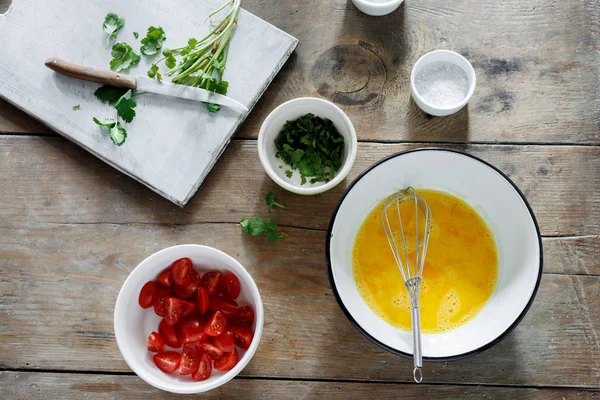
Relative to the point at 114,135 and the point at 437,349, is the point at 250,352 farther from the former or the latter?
the point at 114,135

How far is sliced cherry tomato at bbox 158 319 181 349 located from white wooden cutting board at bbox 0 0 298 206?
0.24 meters

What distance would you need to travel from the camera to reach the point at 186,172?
117cm

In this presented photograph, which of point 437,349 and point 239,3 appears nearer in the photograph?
point 437,349

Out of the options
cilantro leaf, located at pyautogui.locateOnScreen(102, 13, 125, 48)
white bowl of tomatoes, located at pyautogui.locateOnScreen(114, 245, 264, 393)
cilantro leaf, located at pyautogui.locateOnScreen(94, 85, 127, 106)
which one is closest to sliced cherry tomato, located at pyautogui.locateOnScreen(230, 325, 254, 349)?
white bowl of tomatoes, located at pyautogui.locateOnScreen(114, 245, 264, 393)

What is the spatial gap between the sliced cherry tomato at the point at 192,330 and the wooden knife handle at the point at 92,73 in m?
0.48

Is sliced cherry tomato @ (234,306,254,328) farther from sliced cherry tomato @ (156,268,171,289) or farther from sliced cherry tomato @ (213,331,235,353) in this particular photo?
sliced cherry tomato @ (156,268,171,289)

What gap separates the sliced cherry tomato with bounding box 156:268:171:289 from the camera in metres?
1.10

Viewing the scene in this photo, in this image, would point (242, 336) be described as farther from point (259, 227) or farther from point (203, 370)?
point (259, 227)

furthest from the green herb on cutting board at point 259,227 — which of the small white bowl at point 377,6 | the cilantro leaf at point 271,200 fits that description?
the small white bowl at point 377,6

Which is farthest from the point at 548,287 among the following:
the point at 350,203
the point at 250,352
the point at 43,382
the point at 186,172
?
the point at 43,382

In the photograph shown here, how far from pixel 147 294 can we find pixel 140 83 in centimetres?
42

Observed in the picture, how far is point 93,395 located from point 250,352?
15.0 inches

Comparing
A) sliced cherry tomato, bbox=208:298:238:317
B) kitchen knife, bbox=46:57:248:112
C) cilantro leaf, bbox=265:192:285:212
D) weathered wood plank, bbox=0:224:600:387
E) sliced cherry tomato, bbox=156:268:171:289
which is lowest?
weathered wood plank, bbox=0:224:600:387

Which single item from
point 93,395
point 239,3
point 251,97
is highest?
point 239,3
